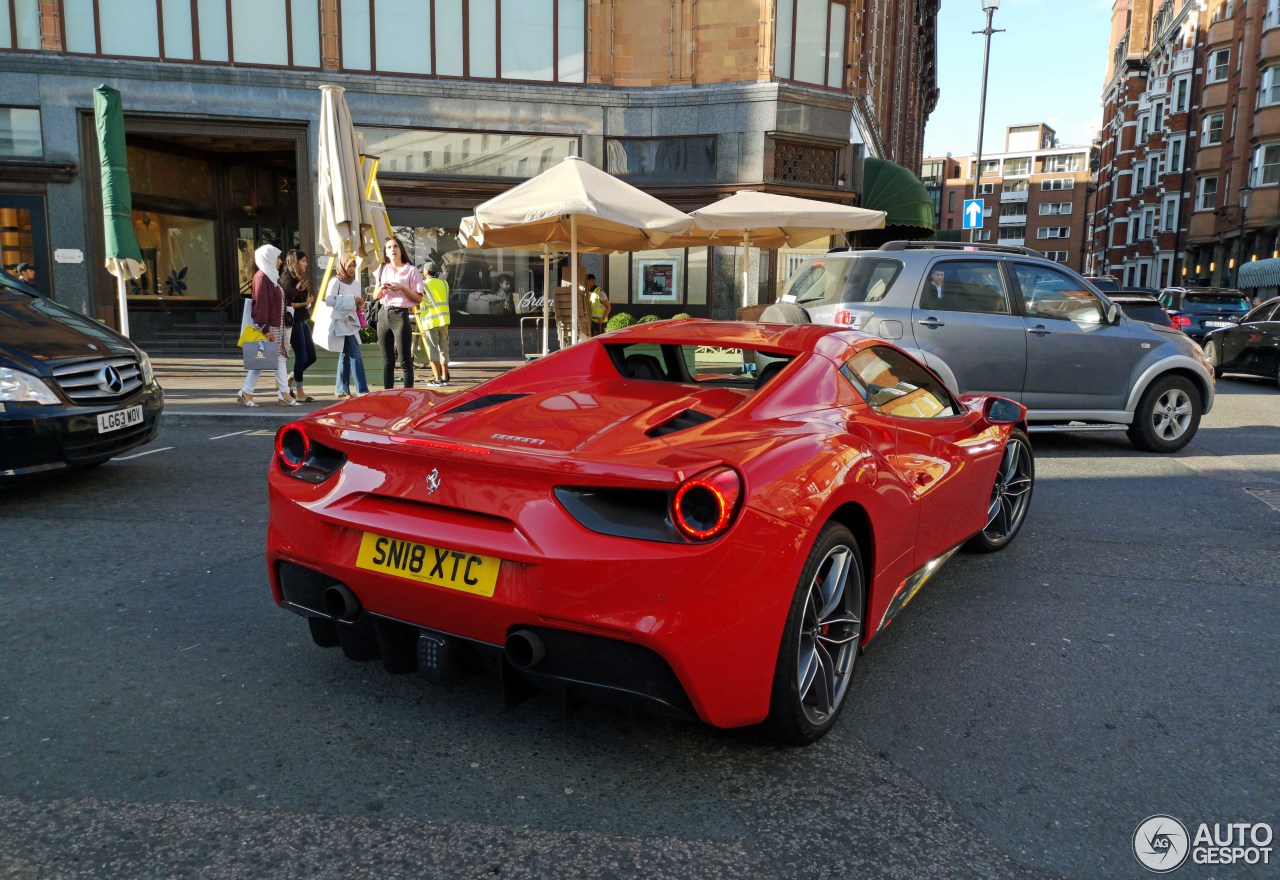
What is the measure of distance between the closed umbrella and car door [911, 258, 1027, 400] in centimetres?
898

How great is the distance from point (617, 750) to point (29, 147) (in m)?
19.9

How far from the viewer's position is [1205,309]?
20969 millimetres

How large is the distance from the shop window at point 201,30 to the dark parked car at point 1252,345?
17.2m

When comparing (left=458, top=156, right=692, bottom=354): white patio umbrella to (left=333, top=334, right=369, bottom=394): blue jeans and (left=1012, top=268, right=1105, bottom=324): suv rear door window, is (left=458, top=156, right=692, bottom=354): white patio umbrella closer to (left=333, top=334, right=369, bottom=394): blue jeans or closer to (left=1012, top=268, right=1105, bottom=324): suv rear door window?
(left=333, top=334, right=369, bottom=394): blue jeans

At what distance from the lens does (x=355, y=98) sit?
18.4 meters

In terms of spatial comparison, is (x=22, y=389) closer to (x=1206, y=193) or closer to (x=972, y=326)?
(x=972, y=326)

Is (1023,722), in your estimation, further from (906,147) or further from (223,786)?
(906,147)

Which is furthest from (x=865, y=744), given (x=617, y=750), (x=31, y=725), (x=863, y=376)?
(x=31, y=725)

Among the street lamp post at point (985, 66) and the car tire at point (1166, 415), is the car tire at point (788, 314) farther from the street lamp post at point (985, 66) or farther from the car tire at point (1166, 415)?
the street lamp post at point (985, 66)

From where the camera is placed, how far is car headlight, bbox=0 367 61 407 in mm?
5488

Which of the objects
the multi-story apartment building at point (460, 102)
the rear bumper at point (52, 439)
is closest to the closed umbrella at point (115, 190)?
the rear bumper at point (52, 439)

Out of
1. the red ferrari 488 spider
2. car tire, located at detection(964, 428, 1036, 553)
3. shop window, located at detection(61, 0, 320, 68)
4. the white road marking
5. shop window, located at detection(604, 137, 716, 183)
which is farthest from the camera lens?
shop window, located at detection(604, 137, 716, 183)

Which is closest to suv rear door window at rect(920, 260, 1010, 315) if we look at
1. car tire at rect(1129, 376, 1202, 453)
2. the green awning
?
car tire at rect(1129, 376, 1202, 453)

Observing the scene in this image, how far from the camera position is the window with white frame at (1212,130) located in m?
46.7
